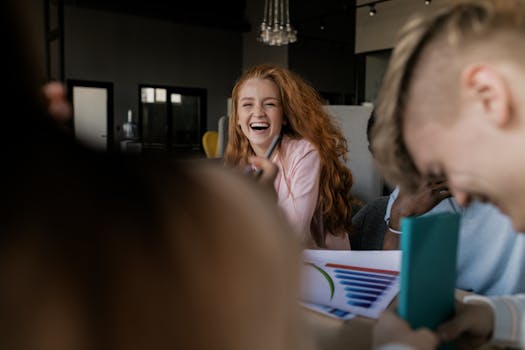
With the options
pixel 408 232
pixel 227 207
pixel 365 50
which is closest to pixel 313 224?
pixel 408 232

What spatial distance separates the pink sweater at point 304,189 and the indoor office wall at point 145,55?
7674 millimetres

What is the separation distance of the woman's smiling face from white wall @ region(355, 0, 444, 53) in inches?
236

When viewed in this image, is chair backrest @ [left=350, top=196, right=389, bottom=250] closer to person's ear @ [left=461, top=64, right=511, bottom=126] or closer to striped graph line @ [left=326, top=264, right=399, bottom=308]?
striped graph line @ [left=326, top=264, right=399, bottom=308]

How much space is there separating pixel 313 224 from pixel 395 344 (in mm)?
1098

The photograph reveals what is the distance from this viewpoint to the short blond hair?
0.50 meters

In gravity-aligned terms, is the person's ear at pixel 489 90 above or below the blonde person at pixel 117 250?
above

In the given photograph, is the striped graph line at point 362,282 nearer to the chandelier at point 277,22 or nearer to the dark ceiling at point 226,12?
the chandelier at point 277,22

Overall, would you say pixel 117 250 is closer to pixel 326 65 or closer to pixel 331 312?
pixel 331 312

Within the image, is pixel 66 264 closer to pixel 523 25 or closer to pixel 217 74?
pixel 523 25

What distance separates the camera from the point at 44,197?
11.9 inches

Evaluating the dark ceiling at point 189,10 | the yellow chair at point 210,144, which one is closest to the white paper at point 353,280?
the yellow chair at point 210,144

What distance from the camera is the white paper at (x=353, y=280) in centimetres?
79

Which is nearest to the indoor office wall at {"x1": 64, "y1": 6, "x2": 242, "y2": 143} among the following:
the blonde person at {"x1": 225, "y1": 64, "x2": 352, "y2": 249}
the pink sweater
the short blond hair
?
the blonde person at {"x1": 225, "y1": 64, "x2": 352, "y2": 249}

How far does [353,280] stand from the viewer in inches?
35.0
